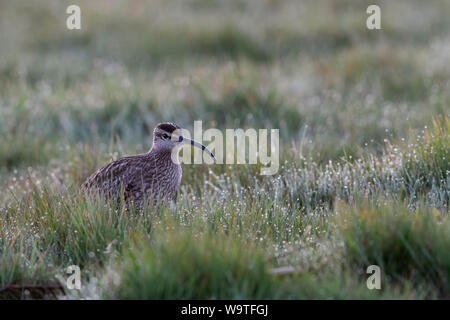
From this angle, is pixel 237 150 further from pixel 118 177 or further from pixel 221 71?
pixel 221 71

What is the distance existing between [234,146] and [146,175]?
1.49m

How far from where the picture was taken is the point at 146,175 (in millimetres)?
5344

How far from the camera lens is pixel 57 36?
13383 millimetres

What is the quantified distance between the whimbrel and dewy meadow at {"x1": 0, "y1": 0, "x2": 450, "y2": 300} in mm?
242

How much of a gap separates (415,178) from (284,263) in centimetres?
182

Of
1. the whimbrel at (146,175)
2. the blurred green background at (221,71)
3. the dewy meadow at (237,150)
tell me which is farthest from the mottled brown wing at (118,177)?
the blurred green background at (221,71)

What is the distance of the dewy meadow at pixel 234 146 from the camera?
373 cm

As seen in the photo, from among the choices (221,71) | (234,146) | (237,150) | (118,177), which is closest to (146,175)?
(118,177)

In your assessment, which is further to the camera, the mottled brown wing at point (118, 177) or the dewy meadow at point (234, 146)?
the mottled brown wing at point (118, 177)

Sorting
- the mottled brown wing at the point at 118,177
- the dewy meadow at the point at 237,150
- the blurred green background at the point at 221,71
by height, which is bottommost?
the mottled brown wing at the point at 118,177

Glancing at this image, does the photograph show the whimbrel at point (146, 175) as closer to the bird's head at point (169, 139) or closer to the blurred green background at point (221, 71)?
the bird's head at point (169, 139)

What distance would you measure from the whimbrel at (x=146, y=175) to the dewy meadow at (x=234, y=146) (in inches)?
9.5

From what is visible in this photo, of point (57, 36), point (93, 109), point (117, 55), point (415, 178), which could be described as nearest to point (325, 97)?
point (93, 109)

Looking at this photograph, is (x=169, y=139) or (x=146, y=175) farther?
(x=169, y=139)
